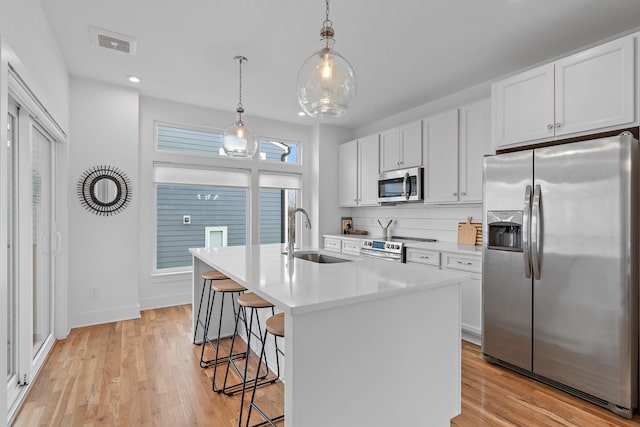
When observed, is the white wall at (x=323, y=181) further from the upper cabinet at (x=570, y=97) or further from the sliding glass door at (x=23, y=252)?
the sliding glass door at (x=23, y=252)

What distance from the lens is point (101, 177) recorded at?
3814 millimetres

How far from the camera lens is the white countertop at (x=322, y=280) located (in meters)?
1.46

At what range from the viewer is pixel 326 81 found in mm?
1774

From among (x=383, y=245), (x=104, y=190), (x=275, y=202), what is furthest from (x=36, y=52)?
(x=383, y=245)

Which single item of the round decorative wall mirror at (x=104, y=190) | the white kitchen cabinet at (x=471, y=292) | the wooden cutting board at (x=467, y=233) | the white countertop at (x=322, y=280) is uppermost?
the round decorative wall mirror at (x=104, y=190)

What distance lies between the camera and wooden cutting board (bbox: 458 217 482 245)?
373 centimetres

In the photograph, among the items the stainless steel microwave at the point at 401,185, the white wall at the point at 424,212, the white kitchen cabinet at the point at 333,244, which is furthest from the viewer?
the white kitchen cabinet at the point at 333,244

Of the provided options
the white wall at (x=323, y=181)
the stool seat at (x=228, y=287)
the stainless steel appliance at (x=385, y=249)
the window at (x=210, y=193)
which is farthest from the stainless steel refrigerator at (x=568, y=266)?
the white wall at (x=323, y=181)

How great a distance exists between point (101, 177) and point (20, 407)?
7.88 feet

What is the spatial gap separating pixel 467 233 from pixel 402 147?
1.38 meters

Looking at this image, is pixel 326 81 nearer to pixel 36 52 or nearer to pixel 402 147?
pixel 36 52

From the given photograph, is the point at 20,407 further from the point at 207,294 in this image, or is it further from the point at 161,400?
the point at 207,294

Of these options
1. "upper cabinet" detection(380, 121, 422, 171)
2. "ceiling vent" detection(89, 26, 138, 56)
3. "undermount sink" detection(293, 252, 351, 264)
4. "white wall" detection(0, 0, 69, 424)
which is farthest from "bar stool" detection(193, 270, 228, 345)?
"upper cabinet" detection(380, 121, 422, 171)

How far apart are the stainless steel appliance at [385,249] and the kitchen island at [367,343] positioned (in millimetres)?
1840
